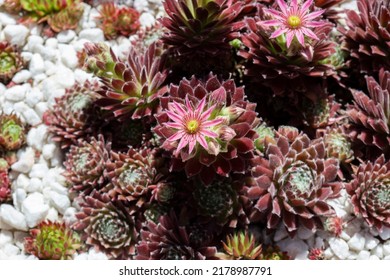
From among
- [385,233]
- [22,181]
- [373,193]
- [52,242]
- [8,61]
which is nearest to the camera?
[373,193]

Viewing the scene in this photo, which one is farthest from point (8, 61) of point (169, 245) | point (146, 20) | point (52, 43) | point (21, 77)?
point (169, 245)

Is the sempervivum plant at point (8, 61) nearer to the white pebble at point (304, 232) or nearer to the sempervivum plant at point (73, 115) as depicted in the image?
the sempervivum plant at point (73, 115)

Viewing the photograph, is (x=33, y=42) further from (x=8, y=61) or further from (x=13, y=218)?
(x=13, y=218)

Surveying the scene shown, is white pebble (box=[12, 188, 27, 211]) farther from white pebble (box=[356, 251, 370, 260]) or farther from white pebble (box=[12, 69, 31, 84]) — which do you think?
white pebble (box=[356, 251, 370, 260])

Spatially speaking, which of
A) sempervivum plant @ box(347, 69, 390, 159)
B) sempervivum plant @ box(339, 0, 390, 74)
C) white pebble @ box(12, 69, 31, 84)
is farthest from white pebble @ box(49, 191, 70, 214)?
sempervivum plant @ box(339, 0, 390, 74)
